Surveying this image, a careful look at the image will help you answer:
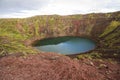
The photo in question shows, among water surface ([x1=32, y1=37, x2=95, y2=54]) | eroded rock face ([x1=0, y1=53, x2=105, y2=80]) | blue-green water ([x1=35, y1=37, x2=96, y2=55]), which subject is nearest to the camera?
eroded rock face ([x1=0, y1=53, x2=105, y2=80])

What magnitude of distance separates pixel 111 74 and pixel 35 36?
→ 153154 millimetres

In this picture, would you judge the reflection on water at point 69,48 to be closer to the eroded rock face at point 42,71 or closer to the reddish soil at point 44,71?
the reddish soil at point 44,71

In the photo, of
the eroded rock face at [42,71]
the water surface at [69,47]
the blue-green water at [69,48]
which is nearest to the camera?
the eroded rock face at [42,71]

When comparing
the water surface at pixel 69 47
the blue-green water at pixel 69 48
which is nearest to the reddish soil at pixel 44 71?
the blue-green water at pixel 69 48

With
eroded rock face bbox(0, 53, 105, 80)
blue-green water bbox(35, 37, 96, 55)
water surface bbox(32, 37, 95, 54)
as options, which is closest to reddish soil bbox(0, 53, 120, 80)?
eroded rock face bbox(0, 53, 105, 80)

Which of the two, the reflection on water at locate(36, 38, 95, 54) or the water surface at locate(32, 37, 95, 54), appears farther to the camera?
the water surface at locate(32, 37, 95, 54)

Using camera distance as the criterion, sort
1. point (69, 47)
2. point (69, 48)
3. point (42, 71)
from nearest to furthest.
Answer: point (42, 71) < point (69, 48) < point (69, 47)

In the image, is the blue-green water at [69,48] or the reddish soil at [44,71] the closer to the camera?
the reddish soil at [44,71]

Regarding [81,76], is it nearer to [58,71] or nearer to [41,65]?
[58,71]

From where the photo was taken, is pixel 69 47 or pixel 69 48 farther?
pixel 69 47

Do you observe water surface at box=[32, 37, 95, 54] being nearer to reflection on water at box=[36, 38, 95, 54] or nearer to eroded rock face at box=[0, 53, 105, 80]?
reflection on water at box=[36, 38, 95, 54]

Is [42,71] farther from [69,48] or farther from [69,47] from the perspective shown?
[69,47]

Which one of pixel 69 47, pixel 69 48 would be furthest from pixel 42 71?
pixel 69 47

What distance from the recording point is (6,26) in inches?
7377
